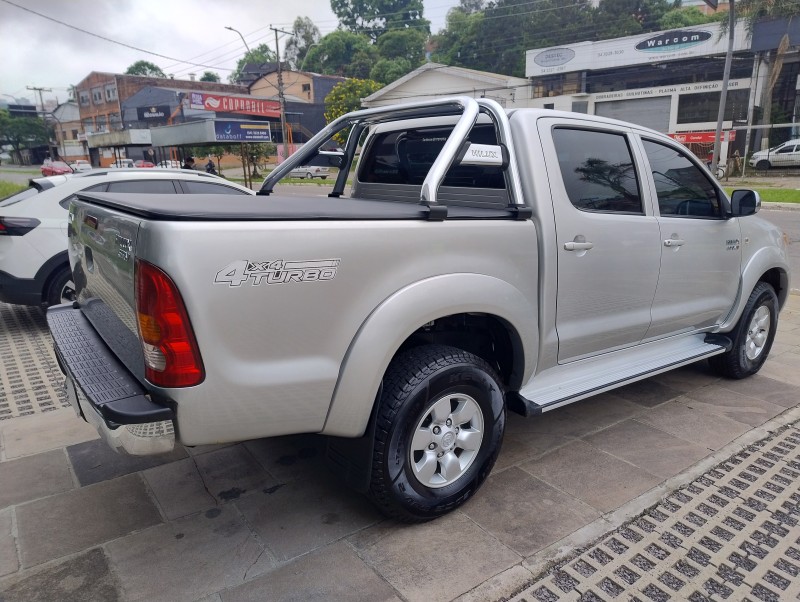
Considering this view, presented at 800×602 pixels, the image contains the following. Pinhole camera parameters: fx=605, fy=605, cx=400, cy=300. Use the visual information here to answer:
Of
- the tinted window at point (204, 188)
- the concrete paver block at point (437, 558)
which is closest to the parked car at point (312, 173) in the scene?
the tinted window at point (204, 188)

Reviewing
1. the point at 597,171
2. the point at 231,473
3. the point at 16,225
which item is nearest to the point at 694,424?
the point at 597,171

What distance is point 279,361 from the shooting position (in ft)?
7.41

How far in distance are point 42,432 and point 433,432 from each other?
8.91ft

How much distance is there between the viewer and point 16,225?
579cm

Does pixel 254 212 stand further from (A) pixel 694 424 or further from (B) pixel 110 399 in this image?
(A) pixel 694 424

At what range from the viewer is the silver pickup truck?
2135mm

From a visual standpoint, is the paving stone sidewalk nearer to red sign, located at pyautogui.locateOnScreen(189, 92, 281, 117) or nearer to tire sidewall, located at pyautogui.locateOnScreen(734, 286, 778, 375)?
tire sidewall, located at pyautogui.locateOnScreen(734, 286, 778, 375)

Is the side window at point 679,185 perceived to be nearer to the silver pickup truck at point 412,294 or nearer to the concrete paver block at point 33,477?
the silver pickup truck at point 412,294

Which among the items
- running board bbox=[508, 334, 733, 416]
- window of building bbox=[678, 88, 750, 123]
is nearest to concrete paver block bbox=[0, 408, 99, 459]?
running board bbox=[508, 334, 733, 416]

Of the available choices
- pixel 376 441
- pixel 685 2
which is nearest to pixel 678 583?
pixel 376 441

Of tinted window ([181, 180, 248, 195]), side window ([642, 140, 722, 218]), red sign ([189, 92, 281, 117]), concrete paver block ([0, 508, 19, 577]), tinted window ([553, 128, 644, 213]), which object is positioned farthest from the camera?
red sign ([189, 92, 281, 117])

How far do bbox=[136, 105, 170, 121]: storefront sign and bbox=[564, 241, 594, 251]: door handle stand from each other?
58.5m

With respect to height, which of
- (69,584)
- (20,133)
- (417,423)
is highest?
(20,133)

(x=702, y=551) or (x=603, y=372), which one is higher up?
(x=603, y=372)
